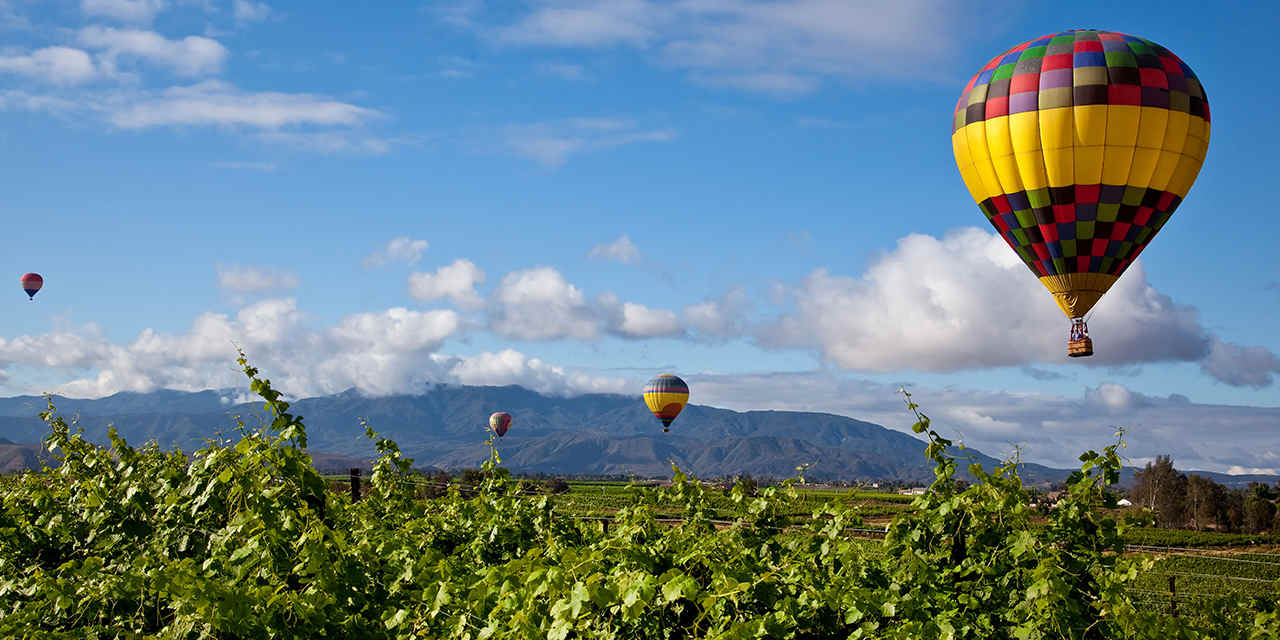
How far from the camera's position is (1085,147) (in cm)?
2617

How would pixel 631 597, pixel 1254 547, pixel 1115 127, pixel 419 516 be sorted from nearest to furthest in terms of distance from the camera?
pixel 631 597 < pixel 419 516 < pixel 1115 127 < pixel 1254 547

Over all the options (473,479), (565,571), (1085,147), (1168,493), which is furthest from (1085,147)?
(1168,493)

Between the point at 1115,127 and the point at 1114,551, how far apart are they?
2219 cm

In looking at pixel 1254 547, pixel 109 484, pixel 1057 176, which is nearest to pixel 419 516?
pixel 109 484

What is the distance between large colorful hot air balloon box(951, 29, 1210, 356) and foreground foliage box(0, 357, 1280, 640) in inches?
774

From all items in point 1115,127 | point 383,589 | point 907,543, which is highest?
point 1115,127

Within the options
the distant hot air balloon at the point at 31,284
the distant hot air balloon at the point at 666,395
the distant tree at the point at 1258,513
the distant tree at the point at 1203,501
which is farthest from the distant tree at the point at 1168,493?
the distant hot air balloon at the point at 31,284

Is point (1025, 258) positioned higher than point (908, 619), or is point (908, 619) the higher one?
point (1025, 258)

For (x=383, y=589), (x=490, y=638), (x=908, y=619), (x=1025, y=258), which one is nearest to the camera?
(x=490, y=638)

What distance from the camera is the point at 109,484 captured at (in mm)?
8883

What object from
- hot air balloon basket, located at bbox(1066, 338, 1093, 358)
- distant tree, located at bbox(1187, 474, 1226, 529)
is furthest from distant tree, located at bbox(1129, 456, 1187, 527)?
hot air balloon basket, located at bbox(1066, 338, 1093, 358)

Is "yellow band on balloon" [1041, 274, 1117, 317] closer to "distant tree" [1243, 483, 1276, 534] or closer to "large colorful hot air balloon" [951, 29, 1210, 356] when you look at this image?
"large colorful hot air balloon" [951, 29, 1210, 356]

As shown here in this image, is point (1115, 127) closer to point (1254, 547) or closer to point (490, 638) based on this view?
point (490, 638)

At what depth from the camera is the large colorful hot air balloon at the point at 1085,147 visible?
2625cm
